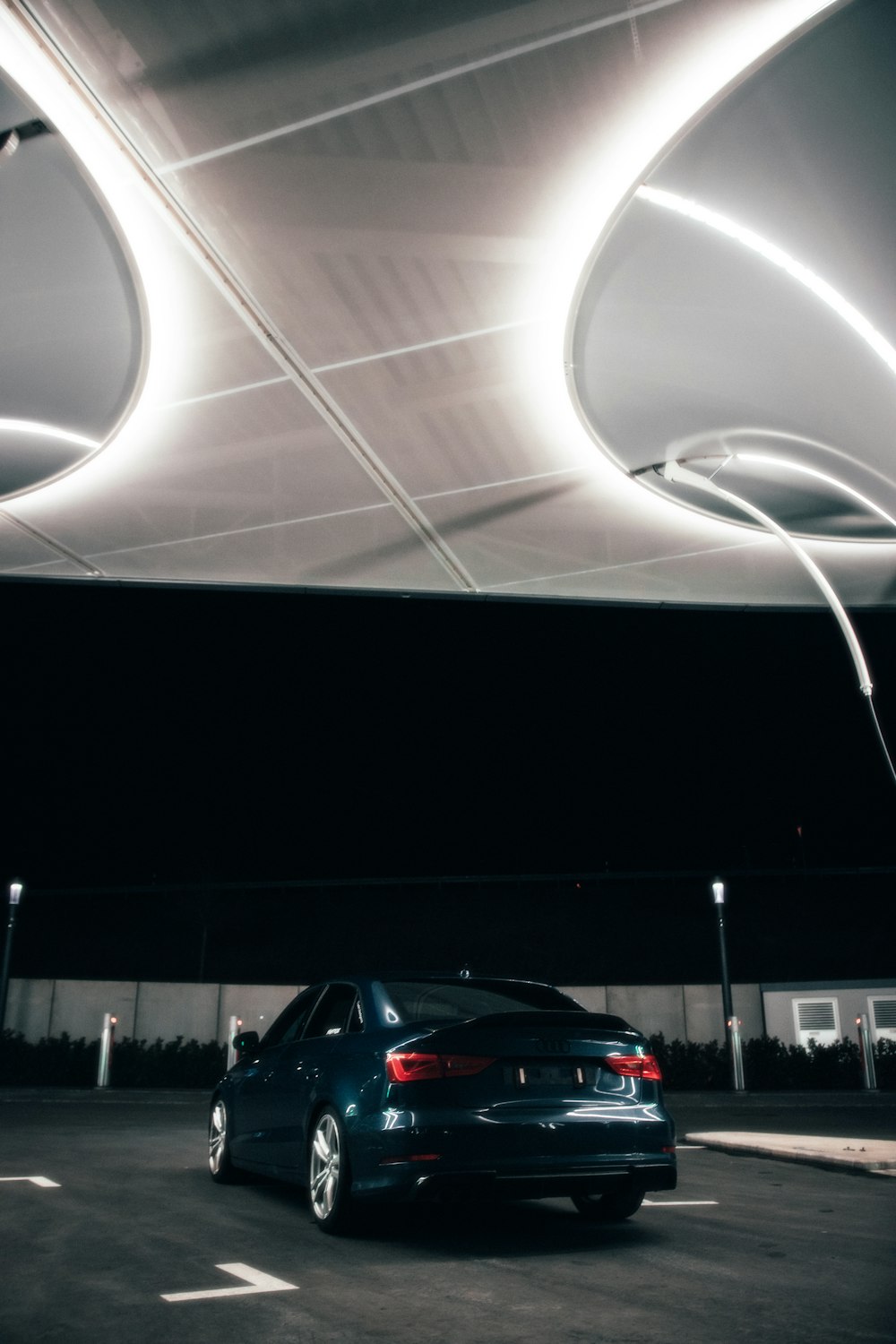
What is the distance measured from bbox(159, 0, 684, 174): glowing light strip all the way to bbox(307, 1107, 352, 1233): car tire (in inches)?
204

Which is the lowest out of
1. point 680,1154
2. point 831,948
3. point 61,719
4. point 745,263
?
point 680,1154

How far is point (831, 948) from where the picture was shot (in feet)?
95.2

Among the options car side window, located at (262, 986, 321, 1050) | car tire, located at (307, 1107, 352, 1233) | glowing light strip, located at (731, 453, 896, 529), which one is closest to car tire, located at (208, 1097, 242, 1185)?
car side window, located at (262, 986, 321, 1050)

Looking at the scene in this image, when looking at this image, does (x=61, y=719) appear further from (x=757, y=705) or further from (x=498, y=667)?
(x=757, y=705)

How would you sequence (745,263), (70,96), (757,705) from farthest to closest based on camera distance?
(757,705) → (745,263) → (70,96)

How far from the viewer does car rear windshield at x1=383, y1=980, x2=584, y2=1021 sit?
6.39 metres

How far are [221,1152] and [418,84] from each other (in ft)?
23.1

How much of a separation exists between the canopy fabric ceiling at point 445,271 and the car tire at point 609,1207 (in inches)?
211

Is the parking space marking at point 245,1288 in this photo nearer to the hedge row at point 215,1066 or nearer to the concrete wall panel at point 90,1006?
the hedge row at point 215,1066

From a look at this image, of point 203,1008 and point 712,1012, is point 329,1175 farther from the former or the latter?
point 712,1012

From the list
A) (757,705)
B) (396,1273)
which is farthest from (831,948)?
(396,1273)

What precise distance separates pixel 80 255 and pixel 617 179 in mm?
3229

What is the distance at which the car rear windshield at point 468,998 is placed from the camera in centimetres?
639

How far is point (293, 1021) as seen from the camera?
7801 mm
